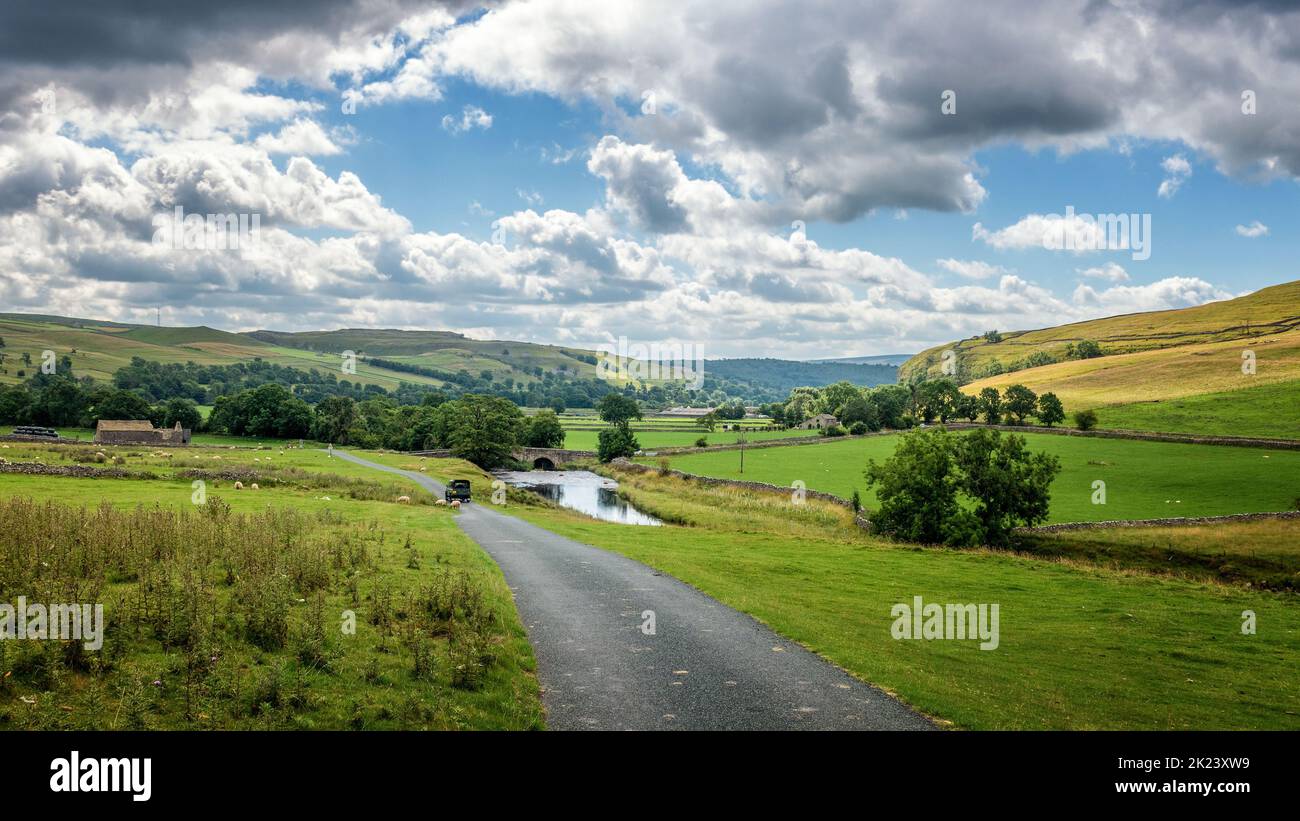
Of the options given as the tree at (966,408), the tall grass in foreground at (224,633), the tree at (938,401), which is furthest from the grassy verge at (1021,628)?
the tree at (938,401)

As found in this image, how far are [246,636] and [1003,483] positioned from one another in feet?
166

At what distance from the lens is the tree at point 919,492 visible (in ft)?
166

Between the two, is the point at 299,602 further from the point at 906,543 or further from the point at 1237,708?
the point at 906,543

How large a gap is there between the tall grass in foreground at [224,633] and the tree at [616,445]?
10247cm

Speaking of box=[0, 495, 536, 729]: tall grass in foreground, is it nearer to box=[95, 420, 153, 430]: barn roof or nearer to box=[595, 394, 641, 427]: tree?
box=[95, 420, 153, 430]: barn roof

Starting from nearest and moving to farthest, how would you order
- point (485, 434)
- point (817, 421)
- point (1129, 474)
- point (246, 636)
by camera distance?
point (246, 636)
point (1129, 474)
point (485, 434)
point (817, 421)

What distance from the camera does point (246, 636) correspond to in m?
12.7

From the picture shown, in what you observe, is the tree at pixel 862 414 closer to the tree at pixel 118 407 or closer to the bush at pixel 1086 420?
the bush at pixel 1086 420

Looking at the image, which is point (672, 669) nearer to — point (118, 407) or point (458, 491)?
point (458, 491)

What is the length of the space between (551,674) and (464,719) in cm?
298

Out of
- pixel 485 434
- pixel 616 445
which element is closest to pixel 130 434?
pixel 485 434
